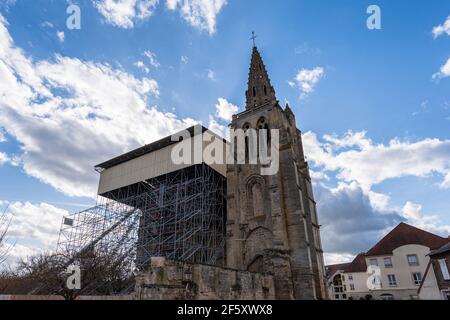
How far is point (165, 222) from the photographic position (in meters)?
21.9

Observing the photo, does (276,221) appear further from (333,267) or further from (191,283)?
(333,267)

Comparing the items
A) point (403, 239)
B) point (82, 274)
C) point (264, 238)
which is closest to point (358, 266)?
point (403, 239)

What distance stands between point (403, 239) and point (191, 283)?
25.4 metres

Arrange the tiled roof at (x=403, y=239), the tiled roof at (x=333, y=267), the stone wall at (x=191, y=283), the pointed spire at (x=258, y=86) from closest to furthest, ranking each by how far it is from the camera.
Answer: the stone wall at (x=191, y=283) < the tiled roof at (x=403, y=239) < the pointed spire at (x=258, y=86) < the tiled roof at (x=333, y=267)

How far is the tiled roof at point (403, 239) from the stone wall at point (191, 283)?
777 inches

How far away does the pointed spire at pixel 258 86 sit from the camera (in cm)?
2667

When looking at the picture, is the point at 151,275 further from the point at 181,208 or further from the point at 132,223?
the point at 132,223

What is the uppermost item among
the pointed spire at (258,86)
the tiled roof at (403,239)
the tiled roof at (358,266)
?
the pointed spire at (258,86)

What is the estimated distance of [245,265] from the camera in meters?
19.2

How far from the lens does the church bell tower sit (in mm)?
17234

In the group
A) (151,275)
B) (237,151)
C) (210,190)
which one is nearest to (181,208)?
(210,190)

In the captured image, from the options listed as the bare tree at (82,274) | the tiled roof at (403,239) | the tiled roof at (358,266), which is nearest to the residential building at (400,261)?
the tiled roof at (403,239)

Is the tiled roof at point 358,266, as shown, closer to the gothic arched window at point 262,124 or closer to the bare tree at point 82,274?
the gothic arched window at point 262,124

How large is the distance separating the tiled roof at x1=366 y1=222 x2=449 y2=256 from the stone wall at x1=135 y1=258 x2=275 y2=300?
64.8 feet
